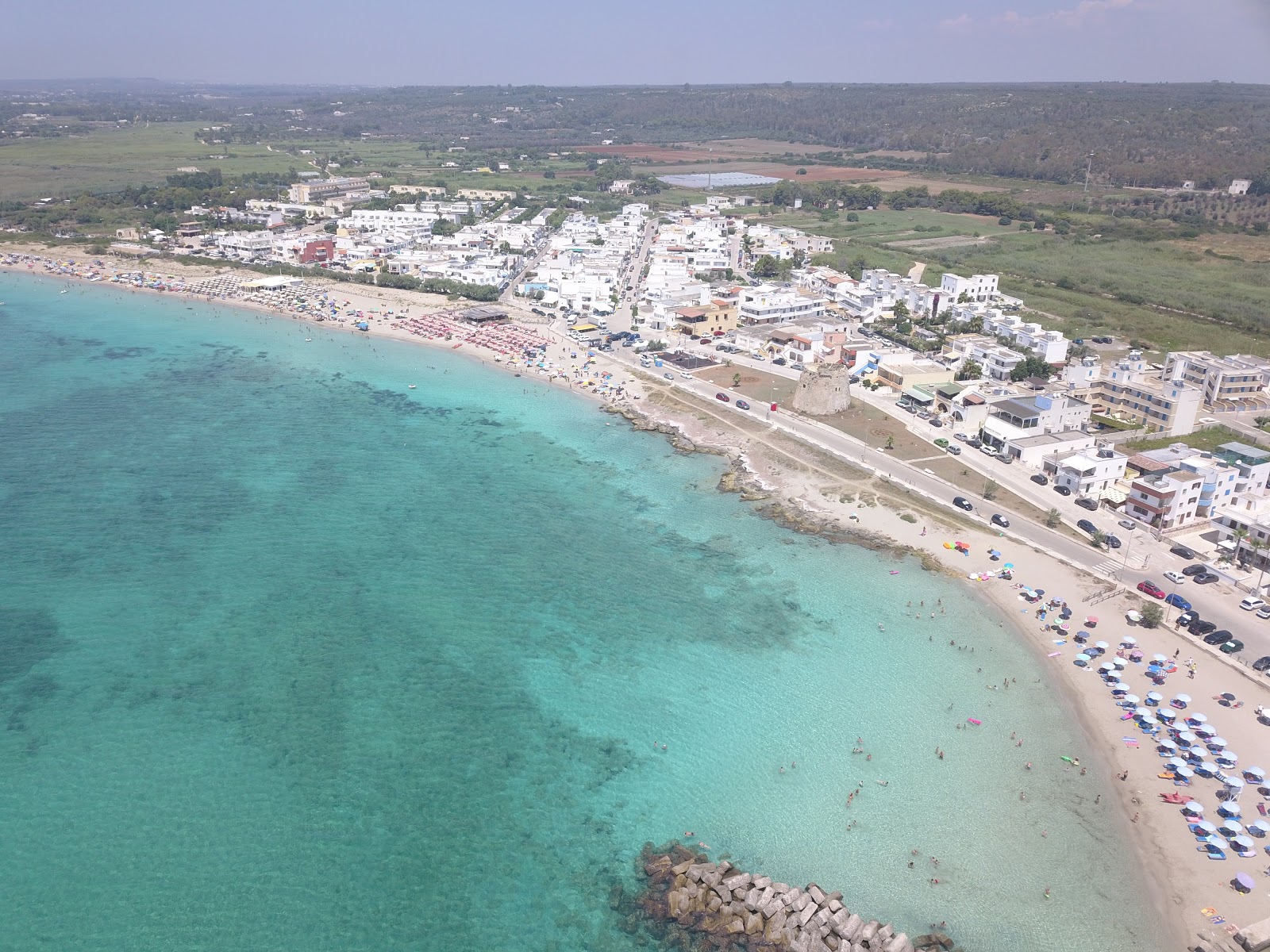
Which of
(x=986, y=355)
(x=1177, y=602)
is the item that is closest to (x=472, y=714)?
(x=1177, y=602)

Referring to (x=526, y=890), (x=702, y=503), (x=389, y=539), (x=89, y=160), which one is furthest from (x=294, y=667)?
(x=89, y=160)

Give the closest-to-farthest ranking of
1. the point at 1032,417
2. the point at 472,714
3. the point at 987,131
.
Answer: the point at 472,714 < the point at 1032,417 < the point at 987,131

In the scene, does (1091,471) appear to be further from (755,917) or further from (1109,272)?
(1109,272)

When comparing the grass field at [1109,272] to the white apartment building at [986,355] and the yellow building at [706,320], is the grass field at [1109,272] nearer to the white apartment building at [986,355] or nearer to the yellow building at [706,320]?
the white apartment building at [986,355]

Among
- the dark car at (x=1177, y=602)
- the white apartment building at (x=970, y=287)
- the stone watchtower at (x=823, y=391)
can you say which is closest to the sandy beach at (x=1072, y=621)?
the dark car at (x=1177, y=602)

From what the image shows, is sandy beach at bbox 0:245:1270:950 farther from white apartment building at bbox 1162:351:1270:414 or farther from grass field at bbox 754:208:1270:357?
grass field at bbox 754:208:1270:357

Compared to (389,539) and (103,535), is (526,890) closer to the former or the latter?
(389,539)

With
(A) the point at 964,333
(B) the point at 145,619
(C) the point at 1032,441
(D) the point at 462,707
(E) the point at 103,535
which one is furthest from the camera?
(A) the point at 964,333
